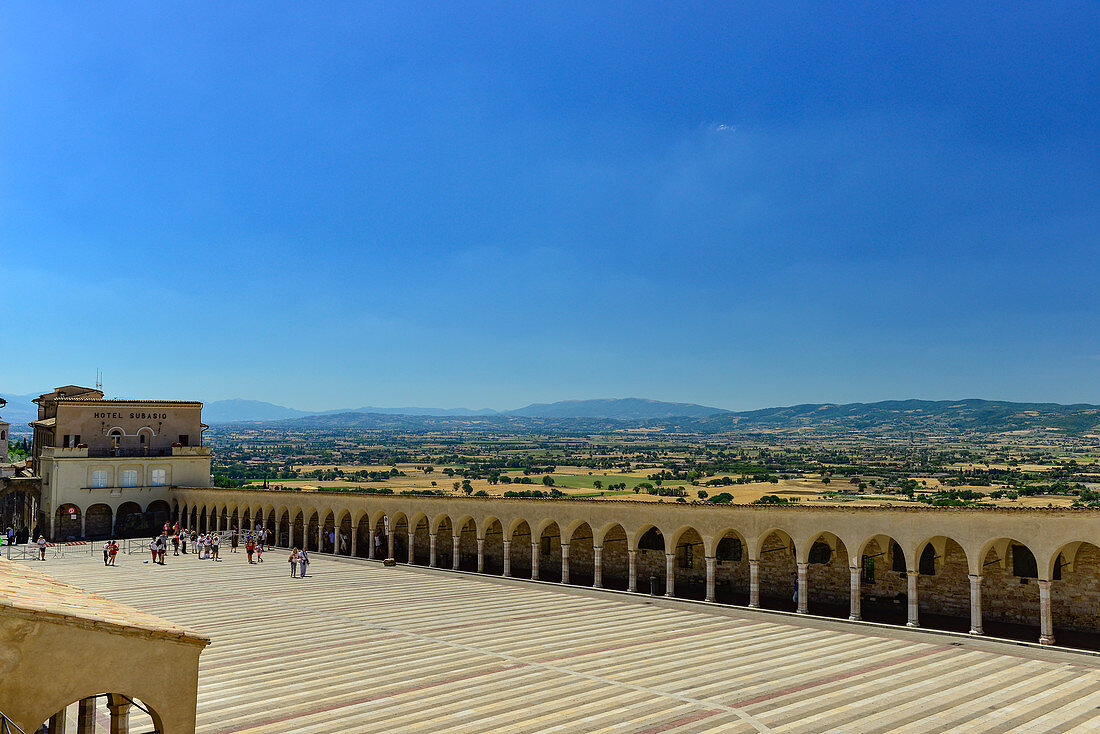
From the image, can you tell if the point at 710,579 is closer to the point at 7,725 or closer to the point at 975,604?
the point at 975,604

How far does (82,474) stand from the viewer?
2002 inches

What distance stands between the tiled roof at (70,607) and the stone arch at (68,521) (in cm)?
4770

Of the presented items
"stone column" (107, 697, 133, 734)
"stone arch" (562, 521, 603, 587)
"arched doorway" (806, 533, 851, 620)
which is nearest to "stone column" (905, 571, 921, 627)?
"arched doorway" (806, 533, 851, 620)

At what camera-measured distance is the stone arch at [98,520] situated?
5220 cm

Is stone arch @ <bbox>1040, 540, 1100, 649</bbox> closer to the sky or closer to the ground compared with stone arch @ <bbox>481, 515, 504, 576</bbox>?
closer to the sky

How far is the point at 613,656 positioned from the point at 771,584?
1434cm

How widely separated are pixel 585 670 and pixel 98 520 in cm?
4738

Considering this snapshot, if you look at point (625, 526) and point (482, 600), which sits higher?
point (625, 526)

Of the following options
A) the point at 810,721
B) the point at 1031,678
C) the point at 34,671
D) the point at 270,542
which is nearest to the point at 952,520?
the point at 1031,678

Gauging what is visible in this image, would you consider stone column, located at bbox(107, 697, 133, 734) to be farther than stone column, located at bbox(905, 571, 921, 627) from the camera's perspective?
No

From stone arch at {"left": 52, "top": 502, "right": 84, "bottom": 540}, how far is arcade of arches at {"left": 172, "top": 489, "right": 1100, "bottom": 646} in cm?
2058

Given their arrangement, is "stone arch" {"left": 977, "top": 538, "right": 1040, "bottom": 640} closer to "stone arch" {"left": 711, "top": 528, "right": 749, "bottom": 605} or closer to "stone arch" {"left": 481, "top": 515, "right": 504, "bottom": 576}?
"stone arch" {"left": 711, "top": 528, "right": 749, "bottom": 605}

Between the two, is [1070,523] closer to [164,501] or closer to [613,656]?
[613,656]

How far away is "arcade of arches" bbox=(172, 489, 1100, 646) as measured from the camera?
76.3ft
